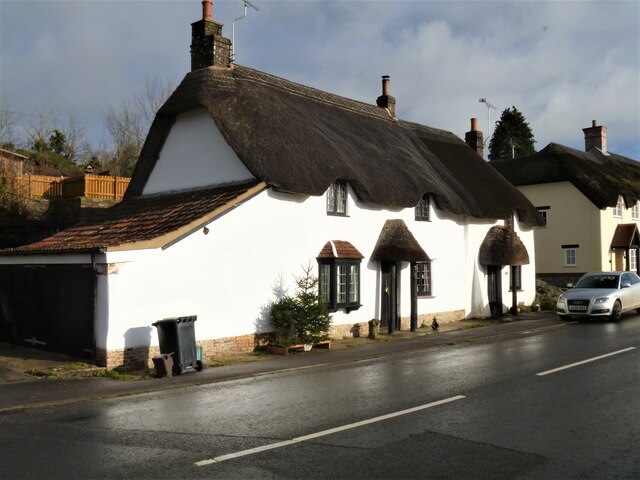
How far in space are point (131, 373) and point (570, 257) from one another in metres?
30.3

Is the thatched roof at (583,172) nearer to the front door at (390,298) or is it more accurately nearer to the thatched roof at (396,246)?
the thatched roof at (396,246)

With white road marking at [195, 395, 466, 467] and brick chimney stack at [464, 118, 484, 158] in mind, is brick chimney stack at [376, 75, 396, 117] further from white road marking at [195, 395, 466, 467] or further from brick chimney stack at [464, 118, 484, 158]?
white road marking at [195, 395, 466, 467]

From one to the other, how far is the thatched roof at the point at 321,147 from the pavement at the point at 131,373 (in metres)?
4.28

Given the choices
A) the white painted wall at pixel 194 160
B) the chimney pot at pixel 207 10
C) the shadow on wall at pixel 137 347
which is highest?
the chimney pot at pixel 207 10

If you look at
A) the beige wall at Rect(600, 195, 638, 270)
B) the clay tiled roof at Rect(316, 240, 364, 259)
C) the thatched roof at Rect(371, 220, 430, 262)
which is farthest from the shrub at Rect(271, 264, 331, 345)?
the beige wall at Rect(600, 195, 638, 270)

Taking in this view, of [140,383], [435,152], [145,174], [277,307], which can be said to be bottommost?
[140,383]

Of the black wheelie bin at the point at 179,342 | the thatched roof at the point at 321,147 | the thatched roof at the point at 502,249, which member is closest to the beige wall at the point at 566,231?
the thatched roof at the point at 321,147

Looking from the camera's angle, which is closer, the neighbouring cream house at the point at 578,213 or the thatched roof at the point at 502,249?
the thatched roof at the point at 502,249

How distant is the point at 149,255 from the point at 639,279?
715 inches

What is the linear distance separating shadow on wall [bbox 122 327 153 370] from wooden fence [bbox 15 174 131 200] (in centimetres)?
1743

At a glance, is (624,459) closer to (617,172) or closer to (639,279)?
(639,279)

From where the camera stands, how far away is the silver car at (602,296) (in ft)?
65.8

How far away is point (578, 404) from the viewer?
823 centimetres

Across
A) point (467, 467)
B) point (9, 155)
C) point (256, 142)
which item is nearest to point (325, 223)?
point (256, 142)
